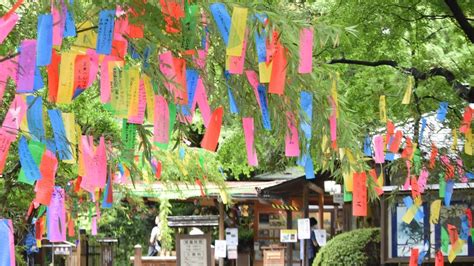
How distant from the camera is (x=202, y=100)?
4.84 meters

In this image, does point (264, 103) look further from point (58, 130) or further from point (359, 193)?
point (359, 193)

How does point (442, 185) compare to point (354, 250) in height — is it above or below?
above

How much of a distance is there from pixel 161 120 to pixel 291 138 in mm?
770

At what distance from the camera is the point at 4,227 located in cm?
460

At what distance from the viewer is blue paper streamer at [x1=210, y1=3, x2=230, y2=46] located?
416 cm

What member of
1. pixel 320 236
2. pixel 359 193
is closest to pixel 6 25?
pixel 359 193

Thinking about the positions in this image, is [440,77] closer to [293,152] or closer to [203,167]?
[203,167]

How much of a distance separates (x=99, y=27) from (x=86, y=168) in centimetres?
172

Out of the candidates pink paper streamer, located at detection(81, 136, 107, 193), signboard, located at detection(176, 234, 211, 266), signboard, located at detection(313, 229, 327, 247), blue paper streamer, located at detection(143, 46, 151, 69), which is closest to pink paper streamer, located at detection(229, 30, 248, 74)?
blue paper streamer, located at detection(143, 46, 151, 69)

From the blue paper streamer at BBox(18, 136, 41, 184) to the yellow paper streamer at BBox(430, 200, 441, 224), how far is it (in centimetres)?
644

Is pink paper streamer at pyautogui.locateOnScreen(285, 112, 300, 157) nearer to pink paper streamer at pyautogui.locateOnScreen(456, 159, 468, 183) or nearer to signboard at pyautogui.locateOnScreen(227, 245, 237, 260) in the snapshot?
pink paper streamer at pyautogui.locateOnScreen(456, 159, 468, 183)

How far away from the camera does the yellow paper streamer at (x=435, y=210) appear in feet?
33.7

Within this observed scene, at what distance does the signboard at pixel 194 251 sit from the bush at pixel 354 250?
225cm

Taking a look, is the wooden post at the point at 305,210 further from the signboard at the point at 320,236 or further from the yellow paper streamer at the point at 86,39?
the yellow paper streamer at the point at 86,39
